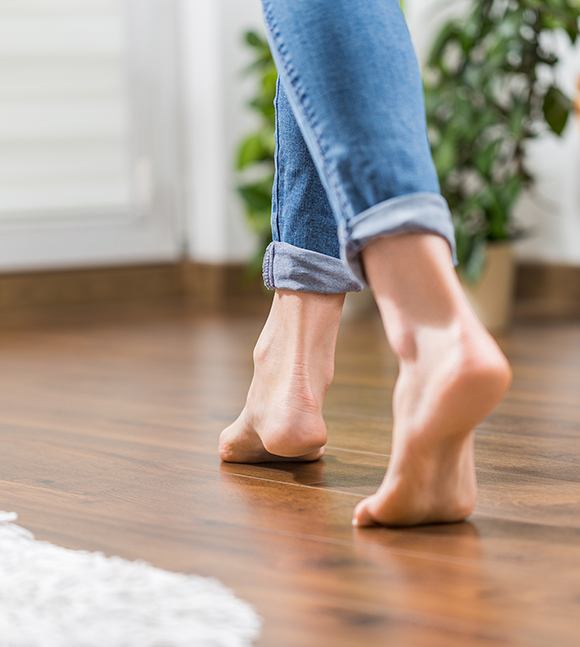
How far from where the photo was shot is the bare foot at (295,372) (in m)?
1.04

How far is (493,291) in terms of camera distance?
228 centimetres

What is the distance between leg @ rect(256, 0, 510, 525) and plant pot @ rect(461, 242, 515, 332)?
1.45 meters

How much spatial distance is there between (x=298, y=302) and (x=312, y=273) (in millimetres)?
31

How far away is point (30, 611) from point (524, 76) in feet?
5.90

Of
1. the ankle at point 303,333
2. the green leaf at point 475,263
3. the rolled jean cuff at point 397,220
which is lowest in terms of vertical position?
the green leaf at point 475,263

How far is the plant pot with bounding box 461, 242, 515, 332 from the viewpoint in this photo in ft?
7.42

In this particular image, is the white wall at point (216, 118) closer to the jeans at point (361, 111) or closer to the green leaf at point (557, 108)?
the green leaf at point (557, 108)

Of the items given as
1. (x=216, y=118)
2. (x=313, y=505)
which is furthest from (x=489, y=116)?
(x=313, y=505)

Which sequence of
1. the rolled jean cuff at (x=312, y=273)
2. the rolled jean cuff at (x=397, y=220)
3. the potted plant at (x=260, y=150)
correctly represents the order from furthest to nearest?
1. the potted plant at (x=260, y=150)
2. the rolled jean cuff at (x=312, y=273)
3. the rolled jean cuff at (x=397, y=220)

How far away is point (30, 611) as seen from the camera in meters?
0.70

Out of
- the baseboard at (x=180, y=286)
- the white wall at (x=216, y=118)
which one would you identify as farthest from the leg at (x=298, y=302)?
the white wall at (x=216, y=118)

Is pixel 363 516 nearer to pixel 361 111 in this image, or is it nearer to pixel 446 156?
pixel 361 111

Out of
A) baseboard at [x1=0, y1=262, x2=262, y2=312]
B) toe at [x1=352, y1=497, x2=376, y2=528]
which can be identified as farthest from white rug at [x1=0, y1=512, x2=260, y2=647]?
baseboard at [x1=0, y1=262, x2=262, y2=312]

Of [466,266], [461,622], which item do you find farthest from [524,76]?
[461,622]
